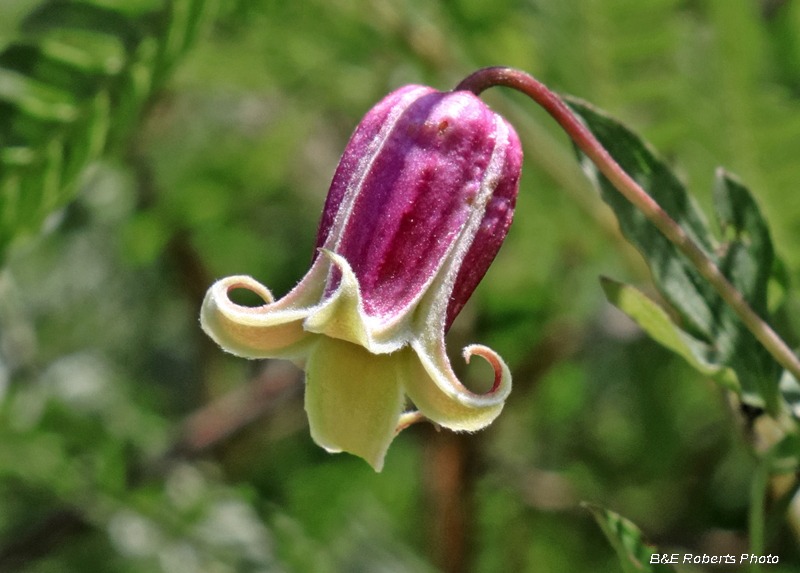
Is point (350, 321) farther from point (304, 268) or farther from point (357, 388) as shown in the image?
point (304, 268)

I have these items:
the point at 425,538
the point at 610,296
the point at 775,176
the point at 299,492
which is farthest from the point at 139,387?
the point at 610,296

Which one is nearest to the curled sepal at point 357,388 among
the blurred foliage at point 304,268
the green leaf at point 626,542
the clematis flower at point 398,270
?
the clematis flower at point 398,270

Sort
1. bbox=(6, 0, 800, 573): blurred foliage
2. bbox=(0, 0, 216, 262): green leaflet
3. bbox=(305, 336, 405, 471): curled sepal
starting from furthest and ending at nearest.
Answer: bbox=(6, 0, 800, 573): blurred foliage → bbox=(0, 0, 216, 262): green leaflet → bbox=(305, 336, 405, 471): curled sepal

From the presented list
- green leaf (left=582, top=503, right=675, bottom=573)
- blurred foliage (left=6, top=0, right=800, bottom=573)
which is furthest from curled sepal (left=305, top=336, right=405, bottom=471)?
blurred foliage (left=6, top=0, right=800, bottom=573)

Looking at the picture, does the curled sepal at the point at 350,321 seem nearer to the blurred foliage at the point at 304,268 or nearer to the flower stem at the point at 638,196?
the flower stem at the point at 638,196

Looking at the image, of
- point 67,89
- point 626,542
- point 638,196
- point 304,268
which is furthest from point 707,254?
point 304,268

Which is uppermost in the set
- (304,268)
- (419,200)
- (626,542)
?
(419,200)

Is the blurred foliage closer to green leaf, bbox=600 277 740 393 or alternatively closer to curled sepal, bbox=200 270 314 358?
green leaf, bbox=600 277 740 393
